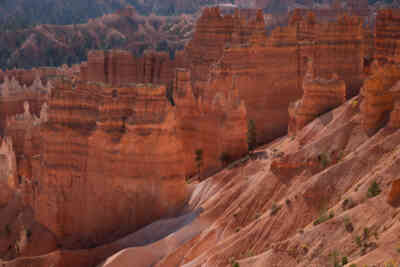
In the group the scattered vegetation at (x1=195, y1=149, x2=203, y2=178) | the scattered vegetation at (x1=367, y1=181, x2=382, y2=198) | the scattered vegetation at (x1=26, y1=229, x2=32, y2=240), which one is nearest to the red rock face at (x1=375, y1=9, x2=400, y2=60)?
the scattered vegetation at (x1=195, y1=149, x2=203, y2=178)

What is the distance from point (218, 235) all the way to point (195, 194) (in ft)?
13.6

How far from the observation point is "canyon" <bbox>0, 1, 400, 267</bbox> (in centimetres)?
1516

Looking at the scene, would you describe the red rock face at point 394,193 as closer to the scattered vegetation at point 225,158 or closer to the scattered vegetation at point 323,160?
the scattered vegetation at point 323,160

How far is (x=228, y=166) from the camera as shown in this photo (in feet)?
80.0

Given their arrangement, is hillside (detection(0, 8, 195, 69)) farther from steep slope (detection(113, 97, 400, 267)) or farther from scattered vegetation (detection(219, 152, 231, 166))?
steep slope (detection(113, 97, 400, 267))

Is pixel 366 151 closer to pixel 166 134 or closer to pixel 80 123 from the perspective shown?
pixel 166 134

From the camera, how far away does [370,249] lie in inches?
474

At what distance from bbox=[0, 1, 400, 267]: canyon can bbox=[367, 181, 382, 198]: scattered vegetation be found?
0.05m

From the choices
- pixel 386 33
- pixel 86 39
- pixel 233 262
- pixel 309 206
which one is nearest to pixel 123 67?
pixel 386 33

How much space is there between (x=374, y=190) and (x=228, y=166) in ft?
34.6

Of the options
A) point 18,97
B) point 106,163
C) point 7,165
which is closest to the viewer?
point 106,163

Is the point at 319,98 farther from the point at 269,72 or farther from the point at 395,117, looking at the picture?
the point at 269,72

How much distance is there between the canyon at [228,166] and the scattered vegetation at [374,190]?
52mm

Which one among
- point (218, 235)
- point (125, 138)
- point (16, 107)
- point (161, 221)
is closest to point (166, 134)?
point (125, 138)
